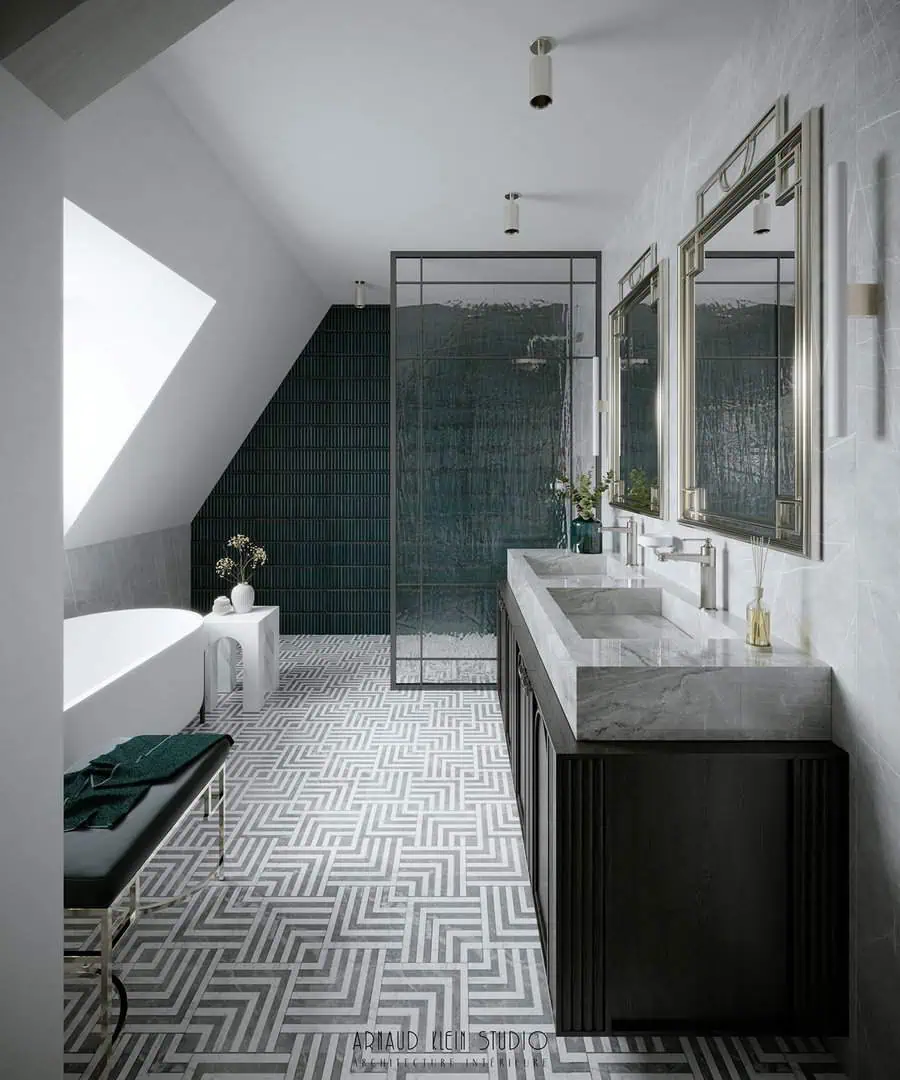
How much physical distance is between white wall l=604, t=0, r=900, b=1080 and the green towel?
177cm

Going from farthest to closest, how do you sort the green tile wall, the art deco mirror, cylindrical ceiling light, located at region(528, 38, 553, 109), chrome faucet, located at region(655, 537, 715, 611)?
the green tile wall → chrome faucet, located at region(655, 537, 715, 611) → cylindrical ceiling light, located at region(528, 38, 553, 109) → the art deco mirror

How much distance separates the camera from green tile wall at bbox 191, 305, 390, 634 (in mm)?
6391

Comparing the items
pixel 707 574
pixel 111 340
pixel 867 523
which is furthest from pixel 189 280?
pixel 867 523

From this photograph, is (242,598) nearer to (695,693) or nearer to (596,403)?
(596,403)

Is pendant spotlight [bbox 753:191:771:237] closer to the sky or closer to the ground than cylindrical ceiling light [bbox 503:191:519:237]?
closer to the ground

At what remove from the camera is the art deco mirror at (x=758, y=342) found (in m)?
1.83

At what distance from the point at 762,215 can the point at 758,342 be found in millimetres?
338

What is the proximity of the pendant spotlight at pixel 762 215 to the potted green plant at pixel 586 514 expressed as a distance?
2.11 meters

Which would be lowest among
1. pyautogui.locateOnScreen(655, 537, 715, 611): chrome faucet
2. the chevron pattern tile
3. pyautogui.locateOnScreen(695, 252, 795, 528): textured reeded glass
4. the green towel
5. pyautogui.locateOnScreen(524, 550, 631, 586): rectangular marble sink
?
the chevron pattern tile

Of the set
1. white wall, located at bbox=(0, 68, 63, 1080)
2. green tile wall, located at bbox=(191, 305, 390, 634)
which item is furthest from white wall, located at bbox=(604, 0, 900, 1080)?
green tile wall, located at bbox=(191, 305, 390, 634)

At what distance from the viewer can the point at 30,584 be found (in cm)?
106

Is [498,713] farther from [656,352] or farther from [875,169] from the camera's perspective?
[875,169]

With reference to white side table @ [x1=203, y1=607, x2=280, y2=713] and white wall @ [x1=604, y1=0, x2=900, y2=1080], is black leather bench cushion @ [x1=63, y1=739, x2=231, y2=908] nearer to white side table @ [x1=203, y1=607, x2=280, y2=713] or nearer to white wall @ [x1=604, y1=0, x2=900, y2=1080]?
white wall @ [x1=604, y1=0, x2=900, y2=1080]

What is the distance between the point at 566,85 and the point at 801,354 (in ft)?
4.61
